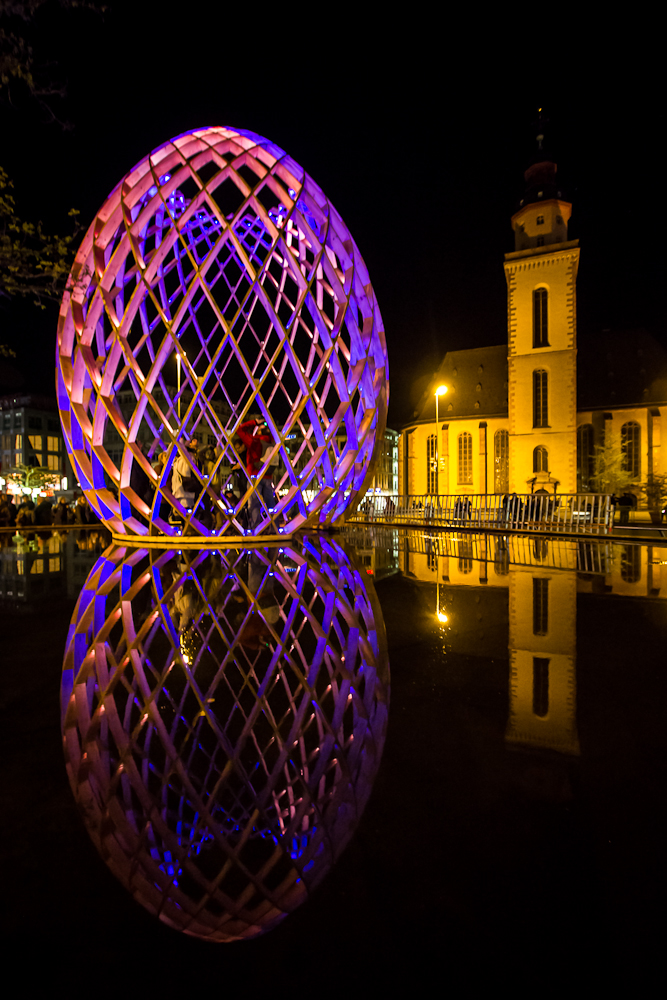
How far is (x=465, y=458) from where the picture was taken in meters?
48.8

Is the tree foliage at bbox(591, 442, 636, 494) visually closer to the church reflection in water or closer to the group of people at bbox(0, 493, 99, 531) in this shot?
the group of people at bbox(0, 493, 99, 531)

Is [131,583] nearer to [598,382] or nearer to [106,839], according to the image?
[106,839]

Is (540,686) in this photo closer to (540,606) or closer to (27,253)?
(540,606)

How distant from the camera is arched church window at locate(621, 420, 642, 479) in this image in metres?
44.0

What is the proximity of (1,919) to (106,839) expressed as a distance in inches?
16.2

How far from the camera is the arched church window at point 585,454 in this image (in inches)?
1743

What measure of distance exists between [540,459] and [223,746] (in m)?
42.8

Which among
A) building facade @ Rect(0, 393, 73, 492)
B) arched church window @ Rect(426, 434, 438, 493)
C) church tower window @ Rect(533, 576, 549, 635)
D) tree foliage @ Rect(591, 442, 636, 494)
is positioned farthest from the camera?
building facade @ Rect(0, 393, 73, 492)

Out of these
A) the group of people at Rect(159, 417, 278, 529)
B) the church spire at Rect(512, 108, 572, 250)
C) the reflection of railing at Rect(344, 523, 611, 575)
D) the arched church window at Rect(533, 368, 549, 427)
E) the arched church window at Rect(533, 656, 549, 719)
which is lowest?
the reflection of railing at Rect(344, 523, 611, 575)

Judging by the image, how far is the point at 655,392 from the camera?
44156mm

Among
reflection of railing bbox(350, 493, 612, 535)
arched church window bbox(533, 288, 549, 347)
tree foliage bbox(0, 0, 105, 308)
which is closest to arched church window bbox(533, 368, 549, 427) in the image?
arched church window bbox(533, 288, 549, 347)

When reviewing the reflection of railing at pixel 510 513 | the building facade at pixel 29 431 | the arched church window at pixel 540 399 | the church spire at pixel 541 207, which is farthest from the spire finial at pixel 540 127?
the building facade at pixel 29 431

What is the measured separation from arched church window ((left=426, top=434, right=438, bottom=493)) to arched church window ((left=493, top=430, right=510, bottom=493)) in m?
6.48

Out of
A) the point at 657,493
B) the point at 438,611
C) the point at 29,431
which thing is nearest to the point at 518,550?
the point at 438,611
